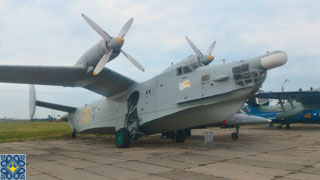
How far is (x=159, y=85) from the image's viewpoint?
42.1 ft

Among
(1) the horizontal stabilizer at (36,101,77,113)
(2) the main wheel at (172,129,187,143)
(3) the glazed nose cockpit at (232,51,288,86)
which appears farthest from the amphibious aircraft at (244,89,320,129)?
(1) the horizontal stabilizer at (36,101,77,113)

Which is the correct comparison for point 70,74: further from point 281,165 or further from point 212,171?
point 281,165

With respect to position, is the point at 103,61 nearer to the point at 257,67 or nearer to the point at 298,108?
the point at 257,67

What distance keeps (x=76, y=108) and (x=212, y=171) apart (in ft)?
44.6

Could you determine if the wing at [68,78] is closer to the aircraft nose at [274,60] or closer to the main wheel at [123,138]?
the main wheel at [123,138]

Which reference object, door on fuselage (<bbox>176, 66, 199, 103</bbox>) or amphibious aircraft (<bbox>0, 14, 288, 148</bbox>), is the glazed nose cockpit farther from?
door on fuselage (<bbox>176, 66, 199, 103</bbox>)

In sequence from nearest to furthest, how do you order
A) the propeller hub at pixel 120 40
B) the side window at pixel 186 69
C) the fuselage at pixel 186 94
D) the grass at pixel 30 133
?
the fuselage at pixel 186 94
the propeller hub at pixel 120 40
the side window at pixel 186 69
the grass at pixel 30 133

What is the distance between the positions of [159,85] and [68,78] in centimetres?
445

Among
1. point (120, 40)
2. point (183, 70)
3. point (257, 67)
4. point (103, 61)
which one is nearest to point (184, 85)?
point (183, 70)

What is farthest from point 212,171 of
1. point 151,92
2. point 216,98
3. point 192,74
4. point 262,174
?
point 151,92

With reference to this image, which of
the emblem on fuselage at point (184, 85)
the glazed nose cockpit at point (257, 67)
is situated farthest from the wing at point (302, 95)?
the glazed nose cockpit at point (257, 67)

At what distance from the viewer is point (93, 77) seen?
12.5 m

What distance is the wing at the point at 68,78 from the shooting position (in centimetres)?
1100

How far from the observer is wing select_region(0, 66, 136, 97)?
36.1 ft
